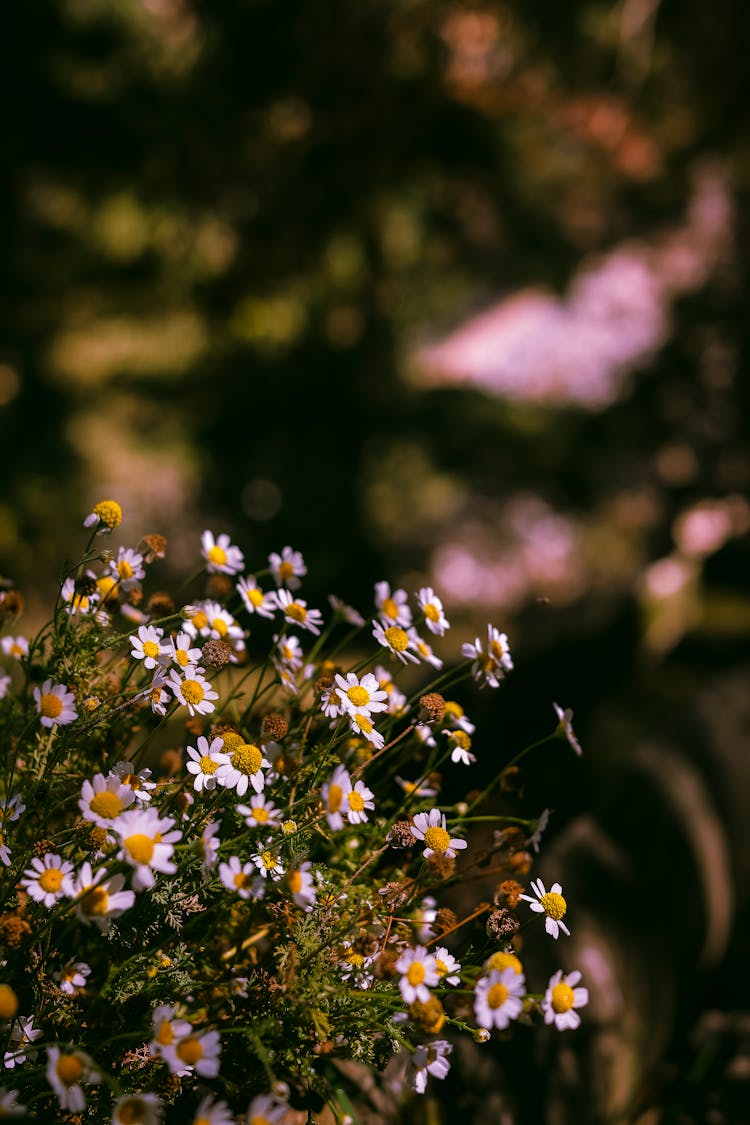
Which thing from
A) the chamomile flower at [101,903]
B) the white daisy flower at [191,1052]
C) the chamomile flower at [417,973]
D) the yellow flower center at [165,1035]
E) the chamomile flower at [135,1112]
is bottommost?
the chamomile flower at [417,973]

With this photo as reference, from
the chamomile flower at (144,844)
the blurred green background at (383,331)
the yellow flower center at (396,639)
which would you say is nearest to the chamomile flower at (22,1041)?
the chamomile flower at (144,844)

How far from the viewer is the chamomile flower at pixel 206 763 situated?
0.94m

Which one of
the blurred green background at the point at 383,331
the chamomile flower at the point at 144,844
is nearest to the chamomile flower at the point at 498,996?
the chamomile flower at the point at 144,844

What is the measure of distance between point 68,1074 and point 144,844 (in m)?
0.20

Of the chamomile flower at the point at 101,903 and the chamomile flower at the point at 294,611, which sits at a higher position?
→ the chamomile flower at the point at 294,611

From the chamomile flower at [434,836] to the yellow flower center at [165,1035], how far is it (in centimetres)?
30

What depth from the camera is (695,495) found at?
4633 millimetres

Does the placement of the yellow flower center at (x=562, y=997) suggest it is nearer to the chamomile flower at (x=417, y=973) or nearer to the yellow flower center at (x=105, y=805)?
the chamomile flower at (x=417, y=973)

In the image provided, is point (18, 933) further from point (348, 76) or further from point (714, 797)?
point (348, 76)

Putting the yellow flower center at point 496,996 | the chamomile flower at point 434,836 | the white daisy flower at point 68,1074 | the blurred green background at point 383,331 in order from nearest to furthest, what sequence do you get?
the white daisy flower at point 68,1074 < the yellow flower center at point 496,996 < the chamomile flower at point 434,836 < the blurred green background at point 383,331

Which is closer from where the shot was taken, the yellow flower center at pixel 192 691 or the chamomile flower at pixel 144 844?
the chamomile flower at pixel 144 844

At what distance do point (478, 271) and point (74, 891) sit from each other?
521cm

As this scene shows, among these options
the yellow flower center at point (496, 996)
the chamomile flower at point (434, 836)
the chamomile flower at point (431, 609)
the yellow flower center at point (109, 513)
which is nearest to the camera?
the yellow flower center at point (496, 996)

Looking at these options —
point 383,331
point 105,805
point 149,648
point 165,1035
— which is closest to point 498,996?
point 165,1035
